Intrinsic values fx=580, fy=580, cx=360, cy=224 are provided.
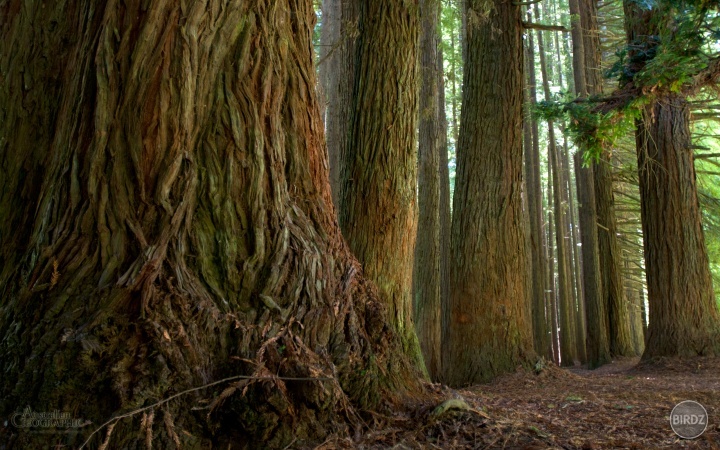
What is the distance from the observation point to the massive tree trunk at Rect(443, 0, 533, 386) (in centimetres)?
764

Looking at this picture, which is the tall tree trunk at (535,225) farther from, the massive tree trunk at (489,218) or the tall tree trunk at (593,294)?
the massive tree trunk at (489,218)

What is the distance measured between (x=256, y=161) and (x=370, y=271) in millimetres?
2407

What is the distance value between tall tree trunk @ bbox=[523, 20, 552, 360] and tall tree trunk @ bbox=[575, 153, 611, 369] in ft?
5.16

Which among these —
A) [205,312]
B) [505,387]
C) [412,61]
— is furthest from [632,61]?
[205,312]

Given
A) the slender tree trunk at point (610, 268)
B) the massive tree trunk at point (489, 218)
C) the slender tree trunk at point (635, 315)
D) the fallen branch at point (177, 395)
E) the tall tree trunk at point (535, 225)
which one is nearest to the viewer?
the fallen branch at point (177, 395)

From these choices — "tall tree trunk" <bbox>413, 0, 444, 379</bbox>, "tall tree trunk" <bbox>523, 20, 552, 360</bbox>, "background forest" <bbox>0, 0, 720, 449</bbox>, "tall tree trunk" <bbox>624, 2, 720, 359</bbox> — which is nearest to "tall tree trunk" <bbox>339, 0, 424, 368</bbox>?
"background forest" <bbox>0, 0, 720, 449</bbox>

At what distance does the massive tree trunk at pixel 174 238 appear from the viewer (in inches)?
97.0

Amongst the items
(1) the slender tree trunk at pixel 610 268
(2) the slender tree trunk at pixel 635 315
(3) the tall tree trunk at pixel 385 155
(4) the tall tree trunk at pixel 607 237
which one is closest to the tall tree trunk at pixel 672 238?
(4) the tall tree trunk at pixel 607 237

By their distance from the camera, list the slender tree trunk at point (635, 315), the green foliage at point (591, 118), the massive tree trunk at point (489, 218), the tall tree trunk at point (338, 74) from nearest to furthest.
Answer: the tall tree trunk at point (338, 74) → the massive tree trunk at point (489, 218) → the green foliage at point (591, 118) → the slender tree trunk at point (635, 315)

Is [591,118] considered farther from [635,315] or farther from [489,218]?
[635,315]

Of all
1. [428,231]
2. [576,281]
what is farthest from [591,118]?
[576,281]

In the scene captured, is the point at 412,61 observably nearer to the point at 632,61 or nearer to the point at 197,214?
the point at 197,214

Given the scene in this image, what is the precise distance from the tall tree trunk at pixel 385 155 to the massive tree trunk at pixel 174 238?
196 cm

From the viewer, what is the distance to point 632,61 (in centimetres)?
847
